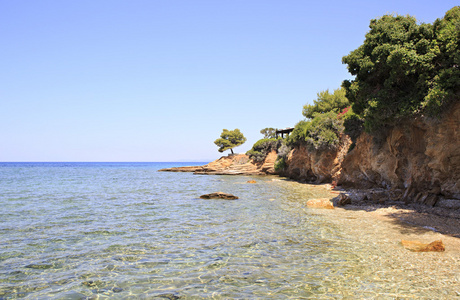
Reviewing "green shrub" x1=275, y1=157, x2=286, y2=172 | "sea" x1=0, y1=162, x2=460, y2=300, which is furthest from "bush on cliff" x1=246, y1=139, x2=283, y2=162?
"sea" x1=0, y1=162, x2=460, y2=300

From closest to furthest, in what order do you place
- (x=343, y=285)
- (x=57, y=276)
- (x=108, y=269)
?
(x=343, y=285)
(x=57, y=276)
(x=108, y=269)

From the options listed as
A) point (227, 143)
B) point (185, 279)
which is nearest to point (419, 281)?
point (185, 279)

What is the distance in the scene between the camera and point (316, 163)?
39.8 m

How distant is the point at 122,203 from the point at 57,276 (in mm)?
14327

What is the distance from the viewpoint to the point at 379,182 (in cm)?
2620

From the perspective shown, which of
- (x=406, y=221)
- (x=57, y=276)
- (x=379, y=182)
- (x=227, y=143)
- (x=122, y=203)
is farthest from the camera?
(x=227, y=143)

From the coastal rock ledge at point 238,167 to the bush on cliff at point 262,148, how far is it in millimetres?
1000

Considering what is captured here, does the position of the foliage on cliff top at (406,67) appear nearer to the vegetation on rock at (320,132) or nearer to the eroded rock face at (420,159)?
the eroded rock face at (420,159)

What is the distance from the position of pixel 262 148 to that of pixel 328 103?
17.4 meters

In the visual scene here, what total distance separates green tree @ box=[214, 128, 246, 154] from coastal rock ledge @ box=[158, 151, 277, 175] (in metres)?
10.9

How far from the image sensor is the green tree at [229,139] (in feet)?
292

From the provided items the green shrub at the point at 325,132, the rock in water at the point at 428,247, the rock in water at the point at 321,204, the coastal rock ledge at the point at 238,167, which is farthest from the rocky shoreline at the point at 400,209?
the coastal rock ledge at the point at 238,167

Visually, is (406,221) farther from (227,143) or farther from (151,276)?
(227,143)

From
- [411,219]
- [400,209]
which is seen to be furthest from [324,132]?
[411,219]
